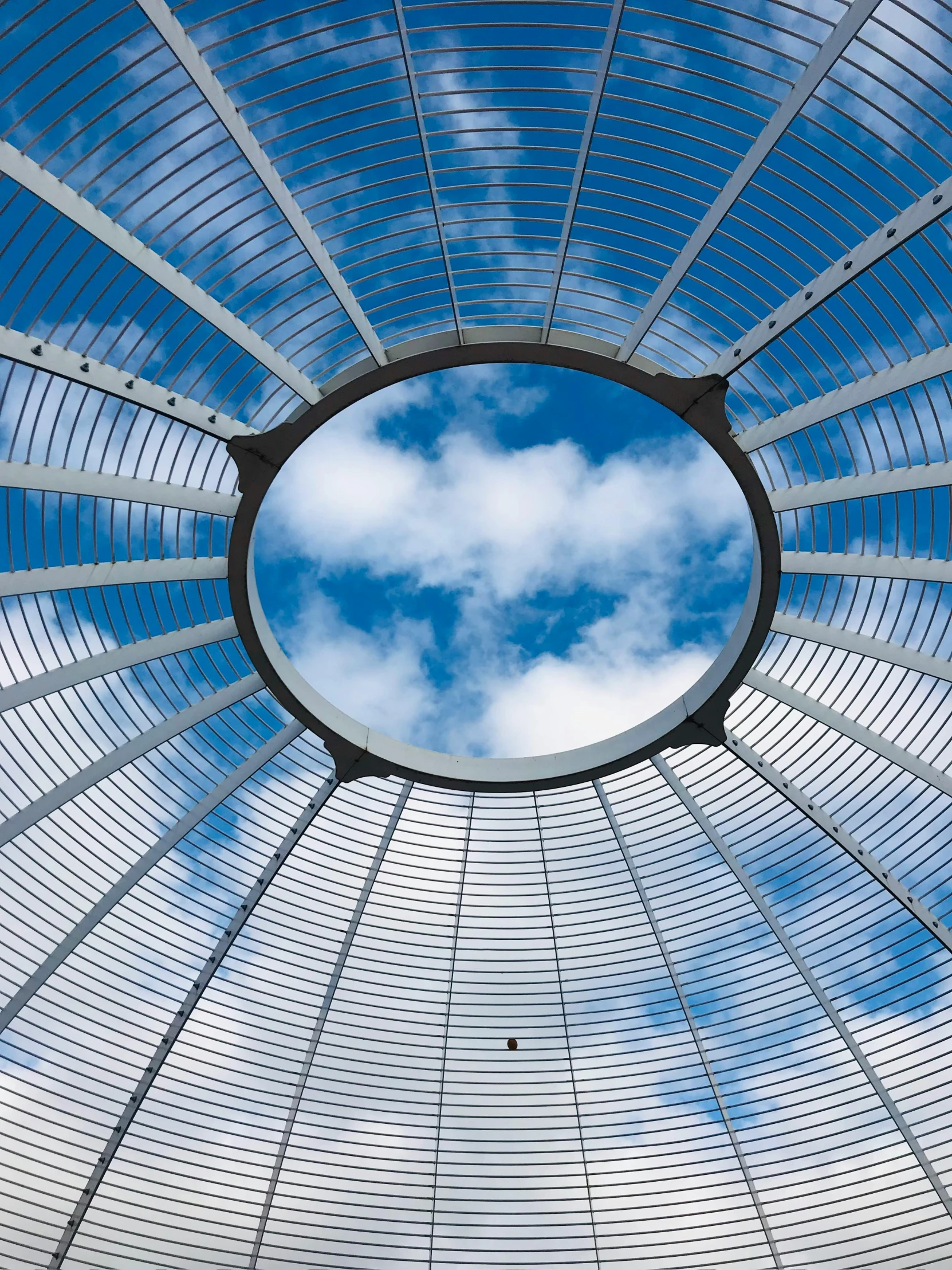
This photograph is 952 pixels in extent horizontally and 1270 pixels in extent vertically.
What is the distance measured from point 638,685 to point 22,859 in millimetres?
12657

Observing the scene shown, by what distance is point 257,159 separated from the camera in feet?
48.4

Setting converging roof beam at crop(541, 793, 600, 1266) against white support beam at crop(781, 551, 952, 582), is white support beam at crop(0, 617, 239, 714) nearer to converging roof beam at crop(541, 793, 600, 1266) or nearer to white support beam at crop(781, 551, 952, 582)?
converging roof beam at crop(541, 793, 600, 1266)

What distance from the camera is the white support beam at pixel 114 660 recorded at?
18.1 metres

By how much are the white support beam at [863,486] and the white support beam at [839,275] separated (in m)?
2.57

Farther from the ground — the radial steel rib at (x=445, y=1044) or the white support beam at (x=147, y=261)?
the radial steel rib at (x=445, y=1044)

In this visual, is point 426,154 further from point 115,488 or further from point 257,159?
point 115,488

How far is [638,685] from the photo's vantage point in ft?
76.3

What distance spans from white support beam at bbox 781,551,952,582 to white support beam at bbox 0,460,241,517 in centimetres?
958

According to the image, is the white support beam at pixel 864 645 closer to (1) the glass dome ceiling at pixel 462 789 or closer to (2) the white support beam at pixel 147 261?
(1) the glass dome ceiling at pixel 462 789

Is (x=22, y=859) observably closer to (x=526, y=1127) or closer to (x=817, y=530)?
(x=526, y=1127)

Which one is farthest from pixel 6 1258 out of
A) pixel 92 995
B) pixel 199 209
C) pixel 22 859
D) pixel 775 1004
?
pixel 199 209

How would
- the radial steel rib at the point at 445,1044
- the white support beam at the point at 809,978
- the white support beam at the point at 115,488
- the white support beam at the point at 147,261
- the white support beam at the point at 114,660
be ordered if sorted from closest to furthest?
1. the white support beam at the point at 147,261
2. the white support beam at the point at 115,488
3. the white support beam at the point at 114,660
4. the white support beam at the point at 809,978
5. the radial steel rib at the point at 445,1044

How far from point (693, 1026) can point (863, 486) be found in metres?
13.3

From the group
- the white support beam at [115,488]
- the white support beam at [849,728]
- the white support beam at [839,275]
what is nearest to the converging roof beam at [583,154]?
the white support beam at [839,275]
